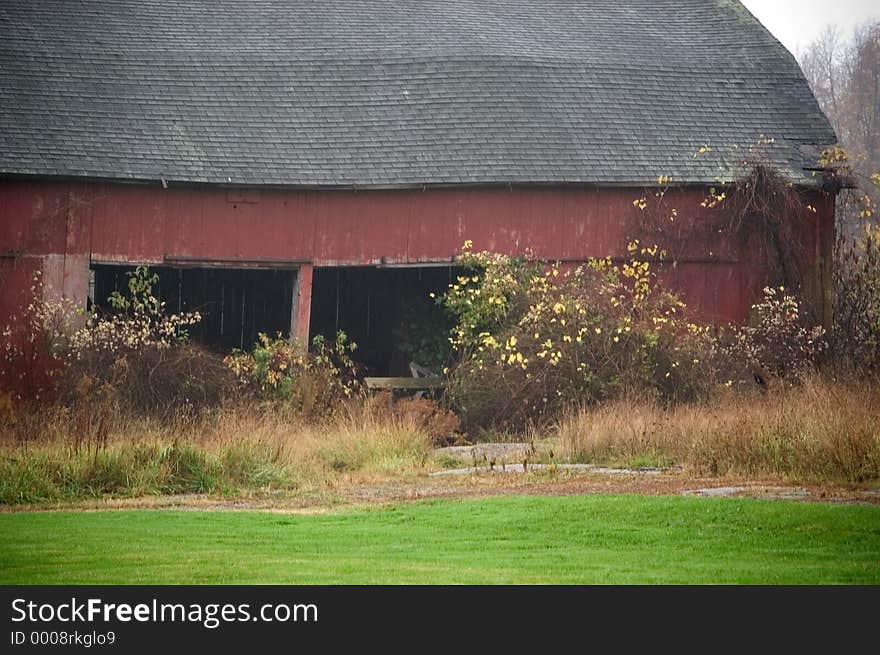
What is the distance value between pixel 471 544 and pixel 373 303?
1645 centimetres

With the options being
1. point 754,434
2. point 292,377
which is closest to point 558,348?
point 292,377

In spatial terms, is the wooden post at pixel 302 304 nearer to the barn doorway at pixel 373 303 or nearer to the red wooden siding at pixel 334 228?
the red wooden siding at pixel 334 228

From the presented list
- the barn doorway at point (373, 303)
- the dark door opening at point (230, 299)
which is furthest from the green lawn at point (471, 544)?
the dark door opening at point (230, 299)

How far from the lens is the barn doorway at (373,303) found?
27.1 meters

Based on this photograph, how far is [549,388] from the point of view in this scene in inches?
847

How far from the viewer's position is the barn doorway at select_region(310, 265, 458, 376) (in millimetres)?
27094

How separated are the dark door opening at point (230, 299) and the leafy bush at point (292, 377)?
11.7 ft

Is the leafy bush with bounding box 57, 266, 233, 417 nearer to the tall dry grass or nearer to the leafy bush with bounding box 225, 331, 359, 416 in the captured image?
the leafy bush with bounding box 225, 331, 359, 416

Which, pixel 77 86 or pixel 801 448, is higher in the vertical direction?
pixel 77 86

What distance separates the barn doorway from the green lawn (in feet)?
42.8

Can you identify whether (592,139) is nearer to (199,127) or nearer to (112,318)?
(199,127)

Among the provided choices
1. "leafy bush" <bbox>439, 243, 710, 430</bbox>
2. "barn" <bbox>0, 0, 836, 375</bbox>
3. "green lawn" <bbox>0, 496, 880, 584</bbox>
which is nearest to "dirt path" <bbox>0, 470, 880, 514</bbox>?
"green lawn" <bbox>0, 496, 880, 584</bbox>
